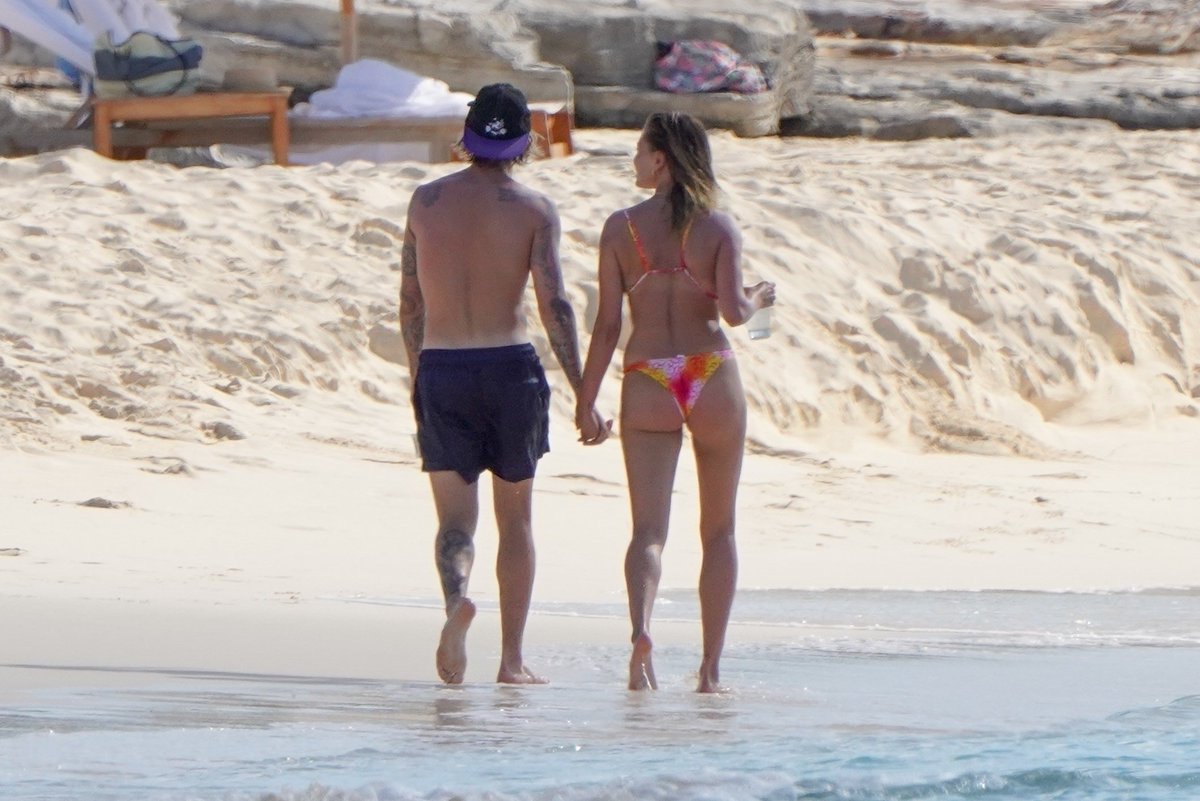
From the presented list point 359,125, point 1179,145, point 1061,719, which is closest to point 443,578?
point 1061,719

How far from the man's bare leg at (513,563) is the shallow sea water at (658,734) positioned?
9 centimetres

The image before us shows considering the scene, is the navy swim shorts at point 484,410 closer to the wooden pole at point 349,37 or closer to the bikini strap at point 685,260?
the bikini strap at point 685,260

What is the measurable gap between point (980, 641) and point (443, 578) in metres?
1.94

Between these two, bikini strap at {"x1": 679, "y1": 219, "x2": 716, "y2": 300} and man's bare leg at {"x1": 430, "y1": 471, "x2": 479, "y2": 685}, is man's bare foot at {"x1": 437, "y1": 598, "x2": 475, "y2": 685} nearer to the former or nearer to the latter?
man's bare leg at {"x1": 430, "y1": 471, "x2": 479, "y2": 685}

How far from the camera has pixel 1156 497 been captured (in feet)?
28.0

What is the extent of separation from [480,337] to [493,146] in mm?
427

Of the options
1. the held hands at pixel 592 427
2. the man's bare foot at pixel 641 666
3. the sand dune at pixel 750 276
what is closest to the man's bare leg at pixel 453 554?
the held hands at pixel 592 427

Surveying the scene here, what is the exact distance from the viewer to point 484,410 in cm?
445

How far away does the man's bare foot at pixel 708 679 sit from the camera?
183 inches

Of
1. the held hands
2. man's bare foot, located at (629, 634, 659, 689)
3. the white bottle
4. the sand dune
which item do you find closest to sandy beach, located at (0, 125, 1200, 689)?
the sand dune

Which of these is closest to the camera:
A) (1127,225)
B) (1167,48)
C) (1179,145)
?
(1127,225)

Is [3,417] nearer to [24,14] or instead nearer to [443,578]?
[443,578]

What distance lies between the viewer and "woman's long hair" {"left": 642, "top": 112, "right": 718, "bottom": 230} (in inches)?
177

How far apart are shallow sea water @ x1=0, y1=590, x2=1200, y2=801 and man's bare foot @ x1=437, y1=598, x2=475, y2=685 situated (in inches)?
2.0
